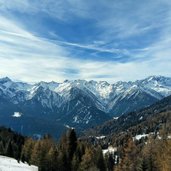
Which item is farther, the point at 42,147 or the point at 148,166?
the point at 42,147

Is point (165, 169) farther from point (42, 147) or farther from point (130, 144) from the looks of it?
point (42, 147)

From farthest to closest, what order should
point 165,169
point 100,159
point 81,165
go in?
1. point 100,159
2. point 81,165
3. point 165,169

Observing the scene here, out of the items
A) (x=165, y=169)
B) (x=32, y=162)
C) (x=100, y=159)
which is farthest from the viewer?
(x=100, y=159)

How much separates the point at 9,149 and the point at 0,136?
4326 cm

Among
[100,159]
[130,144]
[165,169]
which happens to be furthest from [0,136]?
[165,169]

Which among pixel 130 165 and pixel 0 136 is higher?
pixel 0 136

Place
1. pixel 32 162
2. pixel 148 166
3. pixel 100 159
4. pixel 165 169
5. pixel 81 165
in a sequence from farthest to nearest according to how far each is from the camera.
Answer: pixel 100 159, pixel 32 162, pixel 81 165, pixel 148 166, pixel 165 169

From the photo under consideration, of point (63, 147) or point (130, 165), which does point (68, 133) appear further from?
point (130, 165)

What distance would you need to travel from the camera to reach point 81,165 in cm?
11856

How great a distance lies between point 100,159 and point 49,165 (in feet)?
98.0

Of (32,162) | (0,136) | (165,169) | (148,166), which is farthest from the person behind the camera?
(0,136)

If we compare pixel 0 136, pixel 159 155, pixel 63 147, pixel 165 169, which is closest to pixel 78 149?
pixel 63 147

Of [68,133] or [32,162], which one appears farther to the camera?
[32,162]

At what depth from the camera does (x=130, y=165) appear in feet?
345
